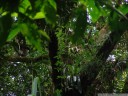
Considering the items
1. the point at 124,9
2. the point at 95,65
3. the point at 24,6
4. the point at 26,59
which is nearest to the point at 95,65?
the point at 95,65

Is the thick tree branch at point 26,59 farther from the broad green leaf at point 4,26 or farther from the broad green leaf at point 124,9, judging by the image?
the broad green leaf at point 4,26

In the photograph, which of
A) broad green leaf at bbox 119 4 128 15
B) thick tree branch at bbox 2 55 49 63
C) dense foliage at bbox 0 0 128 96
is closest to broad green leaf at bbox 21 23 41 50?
dense foliage at bbox 0 0 128 96

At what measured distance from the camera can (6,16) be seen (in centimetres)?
85

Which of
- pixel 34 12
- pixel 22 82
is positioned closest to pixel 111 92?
pixel 22 82

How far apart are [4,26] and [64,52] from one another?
10.6 ft

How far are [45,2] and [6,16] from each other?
0.45ft

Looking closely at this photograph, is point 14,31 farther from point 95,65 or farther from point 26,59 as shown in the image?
point 26,59

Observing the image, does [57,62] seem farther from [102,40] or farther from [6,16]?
[6,16]

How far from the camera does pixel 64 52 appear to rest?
160 inches

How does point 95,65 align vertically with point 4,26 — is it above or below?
above

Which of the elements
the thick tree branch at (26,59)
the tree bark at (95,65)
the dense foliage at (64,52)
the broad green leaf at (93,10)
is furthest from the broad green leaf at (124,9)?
the thick tree branch at (26,59)

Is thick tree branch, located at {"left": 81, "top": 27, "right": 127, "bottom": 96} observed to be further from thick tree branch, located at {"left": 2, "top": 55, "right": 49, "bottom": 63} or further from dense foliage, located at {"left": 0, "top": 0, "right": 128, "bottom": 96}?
thick tree branch, located at {"left": 2, "top": 55, "right": 49, "bottom": 63}

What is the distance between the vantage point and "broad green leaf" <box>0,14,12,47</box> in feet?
2.72

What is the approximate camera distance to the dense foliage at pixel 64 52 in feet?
2.89
